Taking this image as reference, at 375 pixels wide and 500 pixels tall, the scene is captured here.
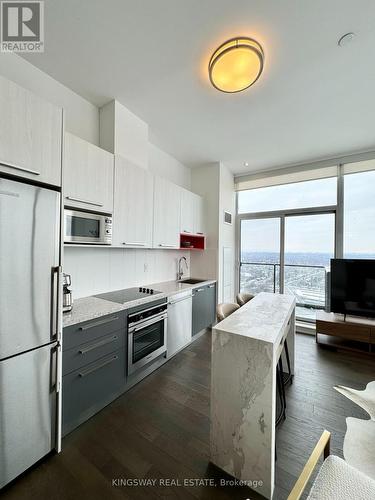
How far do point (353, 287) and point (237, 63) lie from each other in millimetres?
3305

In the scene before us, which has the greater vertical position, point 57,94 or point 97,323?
point 57,94

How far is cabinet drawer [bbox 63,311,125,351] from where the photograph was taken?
1551 millimetres

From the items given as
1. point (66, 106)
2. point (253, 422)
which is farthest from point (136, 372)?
point (66, 106)

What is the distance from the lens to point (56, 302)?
55.1 inches

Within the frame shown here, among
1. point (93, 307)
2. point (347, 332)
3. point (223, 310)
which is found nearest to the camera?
point (93, 307)

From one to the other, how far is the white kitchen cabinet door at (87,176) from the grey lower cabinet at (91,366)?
1082 mm

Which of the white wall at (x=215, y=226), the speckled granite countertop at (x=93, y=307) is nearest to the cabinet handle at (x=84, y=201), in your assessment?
the speckled granite countertop at (x=93, y=307)

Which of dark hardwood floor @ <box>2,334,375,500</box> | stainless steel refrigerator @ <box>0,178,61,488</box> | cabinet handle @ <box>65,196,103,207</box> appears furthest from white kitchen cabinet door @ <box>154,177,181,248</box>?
dark hardwood floor @ <box>2,334,375,500</box>

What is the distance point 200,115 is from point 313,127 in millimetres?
1555

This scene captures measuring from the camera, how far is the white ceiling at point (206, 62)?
1.41 m

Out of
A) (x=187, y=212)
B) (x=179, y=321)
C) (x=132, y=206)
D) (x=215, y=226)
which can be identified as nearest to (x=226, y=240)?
(x=215, y=226)

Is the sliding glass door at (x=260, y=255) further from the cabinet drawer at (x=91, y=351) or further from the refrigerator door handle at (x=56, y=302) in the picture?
the refrigerator door handle at (x=56, y=302)

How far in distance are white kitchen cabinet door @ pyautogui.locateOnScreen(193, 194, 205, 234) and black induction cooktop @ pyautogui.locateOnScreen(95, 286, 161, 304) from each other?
161cm

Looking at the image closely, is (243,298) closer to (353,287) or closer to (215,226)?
(215,226)
